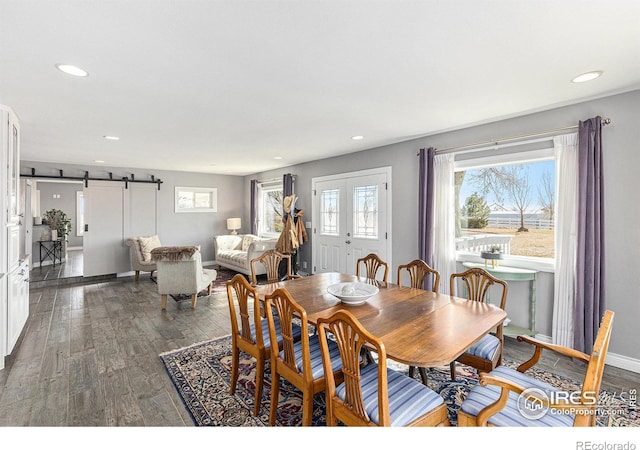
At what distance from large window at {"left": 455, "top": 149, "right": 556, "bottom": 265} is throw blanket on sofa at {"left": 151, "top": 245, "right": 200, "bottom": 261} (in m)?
3.71

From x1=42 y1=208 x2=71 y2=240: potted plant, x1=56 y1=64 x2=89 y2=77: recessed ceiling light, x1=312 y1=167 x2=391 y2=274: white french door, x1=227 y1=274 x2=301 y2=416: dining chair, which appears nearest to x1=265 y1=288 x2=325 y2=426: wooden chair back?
x1=227 y1=274 x2=301 y2=416: dining chair

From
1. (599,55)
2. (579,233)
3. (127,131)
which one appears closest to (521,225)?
(579,233)

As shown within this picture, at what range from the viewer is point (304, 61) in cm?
204

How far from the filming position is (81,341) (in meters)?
3.24

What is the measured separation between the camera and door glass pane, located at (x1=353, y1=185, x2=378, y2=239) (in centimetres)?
485

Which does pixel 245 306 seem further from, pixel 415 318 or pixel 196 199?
pixel 196 199

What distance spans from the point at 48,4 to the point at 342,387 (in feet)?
7.82

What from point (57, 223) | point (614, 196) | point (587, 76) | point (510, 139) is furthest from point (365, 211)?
point (57, 223)

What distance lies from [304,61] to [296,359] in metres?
1.94

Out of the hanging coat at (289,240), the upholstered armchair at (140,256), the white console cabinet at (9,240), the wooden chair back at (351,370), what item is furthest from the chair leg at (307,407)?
the upholstered armchair at (140,256)

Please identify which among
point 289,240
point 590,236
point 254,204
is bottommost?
point 289,240

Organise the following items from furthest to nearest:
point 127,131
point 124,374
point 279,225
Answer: point 279,225 → point 127,131 → point 124,374

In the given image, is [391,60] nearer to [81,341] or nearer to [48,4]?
[48,4]

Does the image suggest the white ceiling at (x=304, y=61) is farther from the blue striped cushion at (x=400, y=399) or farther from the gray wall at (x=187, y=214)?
the gray wall at (x=187, y=214)
